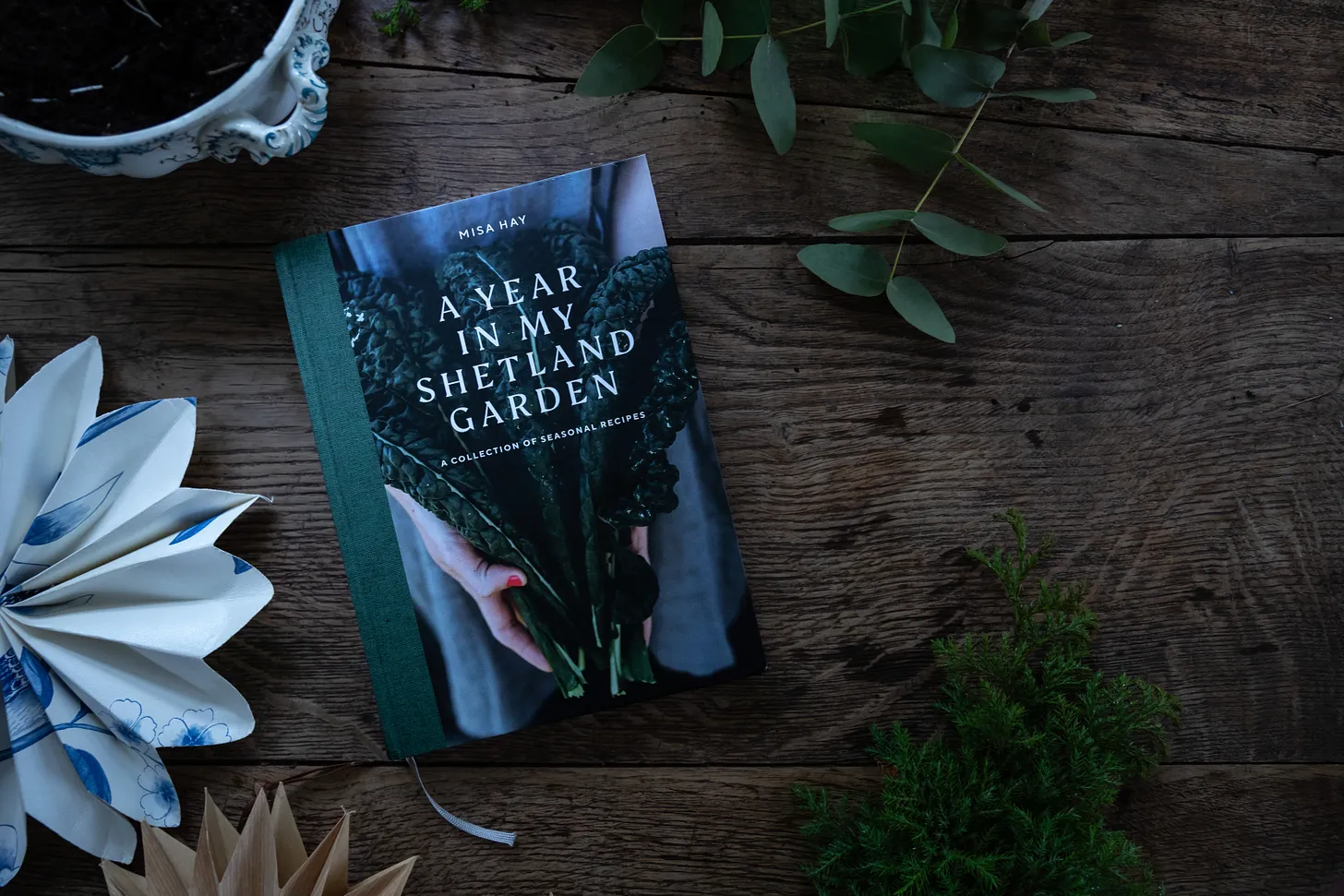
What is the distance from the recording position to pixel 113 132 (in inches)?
22.5

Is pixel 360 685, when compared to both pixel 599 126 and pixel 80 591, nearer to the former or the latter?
pixel 80 591

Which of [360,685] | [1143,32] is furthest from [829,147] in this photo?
[360,685]

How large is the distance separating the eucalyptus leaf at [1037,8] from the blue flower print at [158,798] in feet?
3.12

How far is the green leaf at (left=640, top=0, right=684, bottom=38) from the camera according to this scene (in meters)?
0.67

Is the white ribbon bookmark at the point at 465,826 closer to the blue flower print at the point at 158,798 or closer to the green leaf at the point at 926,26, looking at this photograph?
the blue flower print at the point at 158,798

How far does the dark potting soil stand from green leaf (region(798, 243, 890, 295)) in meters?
0.45

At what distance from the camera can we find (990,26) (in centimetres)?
68

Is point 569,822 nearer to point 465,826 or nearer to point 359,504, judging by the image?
point 465,826

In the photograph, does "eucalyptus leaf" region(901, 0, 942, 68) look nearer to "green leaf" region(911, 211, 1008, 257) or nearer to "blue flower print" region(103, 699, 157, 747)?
"green leaf" region(911, 211, 1008, 257)

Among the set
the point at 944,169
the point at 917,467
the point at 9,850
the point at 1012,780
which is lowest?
the point at 1012,780

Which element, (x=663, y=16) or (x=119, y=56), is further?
(x=663, y=16)

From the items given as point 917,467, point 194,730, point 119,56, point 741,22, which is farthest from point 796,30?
point 194,730

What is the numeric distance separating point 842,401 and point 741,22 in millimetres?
333

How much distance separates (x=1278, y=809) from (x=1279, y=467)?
0.32 m
